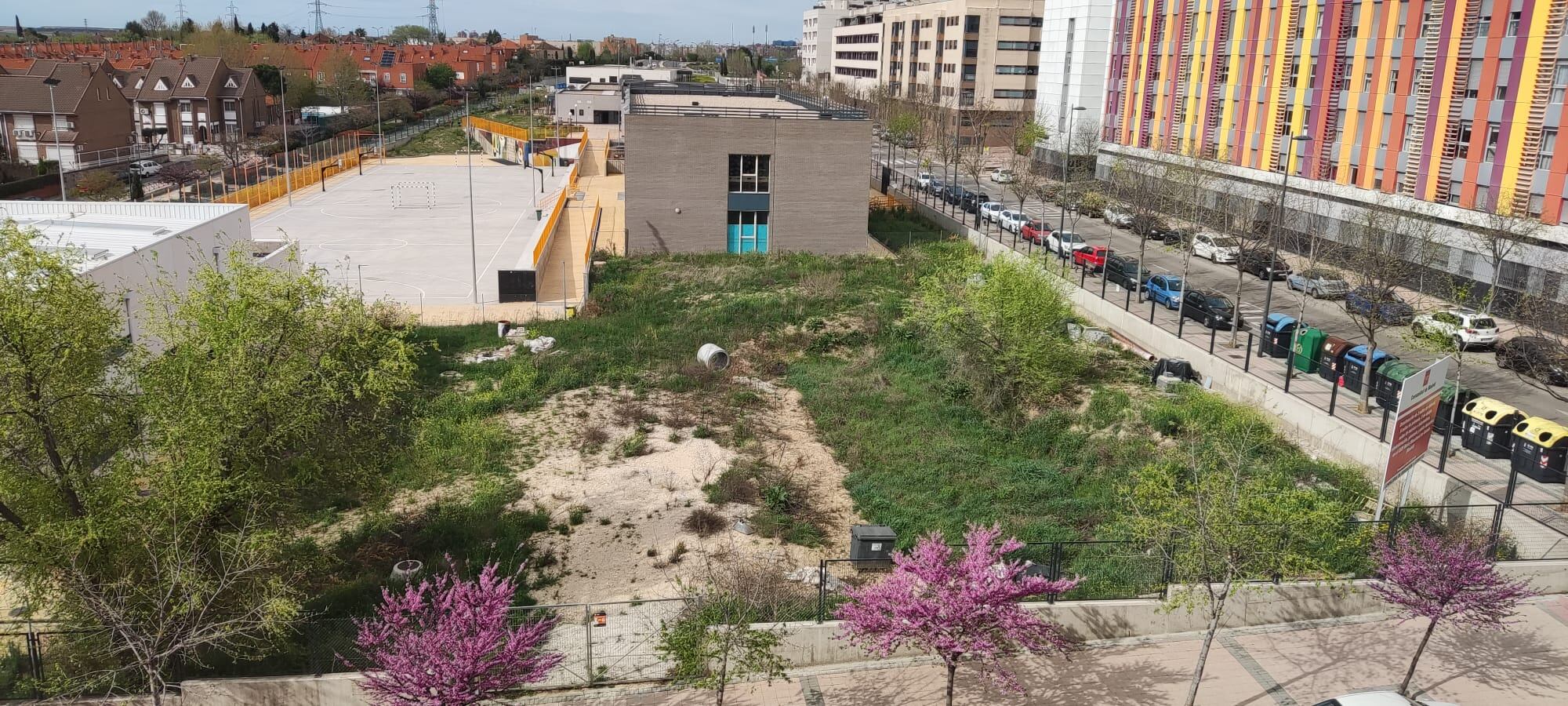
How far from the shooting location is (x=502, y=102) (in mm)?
135125

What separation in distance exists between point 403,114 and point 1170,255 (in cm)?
8985

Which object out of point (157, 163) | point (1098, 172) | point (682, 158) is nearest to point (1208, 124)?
point (1098, 172)

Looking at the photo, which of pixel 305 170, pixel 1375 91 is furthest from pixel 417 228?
pixel 1375 91

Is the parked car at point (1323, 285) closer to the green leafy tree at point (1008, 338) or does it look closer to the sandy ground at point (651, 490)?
the green leafy tree at point (1008, 338)

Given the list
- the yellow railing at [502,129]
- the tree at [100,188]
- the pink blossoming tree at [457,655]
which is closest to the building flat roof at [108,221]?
the pink blossoming tree at [457,655]

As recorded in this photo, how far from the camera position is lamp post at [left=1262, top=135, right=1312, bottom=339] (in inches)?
1028

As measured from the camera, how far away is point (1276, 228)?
34406 mm

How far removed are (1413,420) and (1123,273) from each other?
71.1 ft

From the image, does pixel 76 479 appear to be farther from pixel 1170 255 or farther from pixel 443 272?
pixel 1170 255

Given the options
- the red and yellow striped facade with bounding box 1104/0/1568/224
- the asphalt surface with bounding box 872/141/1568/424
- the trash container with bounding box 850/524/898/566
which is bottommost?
the trash container with bounding box 850/524/898/566

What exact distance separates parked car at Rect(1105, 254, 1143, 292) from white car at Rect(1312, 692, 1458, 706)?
22.0 meters

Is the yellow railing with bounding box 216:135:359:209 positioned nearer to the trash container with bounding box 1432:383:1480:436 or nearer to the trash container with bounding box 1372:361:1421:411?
the trash container with bounding box 1372:361:1421:411

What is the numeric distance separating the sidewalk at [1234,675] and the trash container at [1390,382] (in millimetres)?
7563

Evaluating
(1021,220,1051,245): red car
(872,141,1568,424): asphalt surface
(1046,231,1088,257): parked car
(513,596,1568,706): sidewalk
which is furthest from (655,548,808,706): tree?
(1021,220,1051,245): red car
